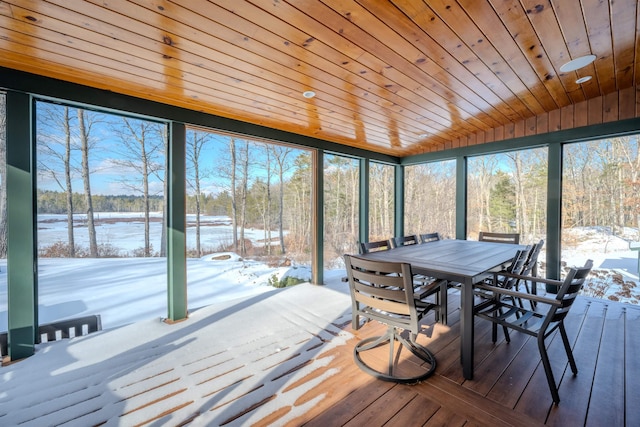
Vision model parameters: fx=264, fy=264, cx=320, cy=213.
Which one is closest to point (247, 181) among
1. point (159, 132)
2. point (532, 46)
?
point (159, 132)

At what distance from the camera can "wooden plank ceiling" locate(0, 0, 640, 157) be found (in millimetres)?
1559

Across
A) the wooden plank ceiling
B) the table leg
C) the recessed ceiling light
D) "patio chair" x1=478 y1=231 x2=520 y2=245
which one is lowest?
the table leg

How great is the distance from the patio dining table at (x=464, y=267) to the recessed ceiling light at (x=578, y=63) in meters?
1.80

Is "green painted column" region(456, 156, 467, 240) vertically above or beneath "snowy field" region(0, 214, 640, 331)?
above

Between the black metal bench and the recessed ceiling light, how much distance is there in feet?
17.5

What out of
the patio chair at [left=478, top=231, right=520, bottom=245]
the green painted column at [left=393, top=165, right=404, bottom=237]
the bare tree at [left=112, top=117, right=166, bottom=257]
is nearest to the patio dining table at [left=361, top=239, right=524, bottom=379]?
the patio chair at [left=478, top=231, right=520, bottom=245]

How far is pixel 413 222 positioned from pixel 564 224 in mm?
2569

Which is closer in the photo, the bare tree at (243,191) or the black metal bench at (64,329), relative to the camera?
the black metal bench at (64,329)

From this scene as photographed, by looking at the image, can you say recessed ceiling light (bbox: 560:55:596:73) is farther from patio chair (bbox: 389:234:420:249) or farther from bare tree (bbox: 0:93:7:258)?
bare tree (bbox: 0:93:7:258)

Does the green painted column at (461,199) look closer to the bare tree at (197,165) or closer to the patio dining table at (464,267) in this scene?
the patio dining table at (464,267)

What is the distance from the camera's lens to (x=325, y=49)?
1.93 meters

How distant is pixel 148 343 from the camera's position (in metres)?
2.43

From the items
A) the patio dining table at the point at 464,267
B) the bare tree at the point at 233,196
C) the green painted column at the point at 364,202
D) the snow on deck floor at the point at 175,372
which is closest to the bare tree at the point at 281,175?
the bare tree at the point at 233,196

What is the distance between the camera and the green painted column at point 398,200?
568 centimetres
